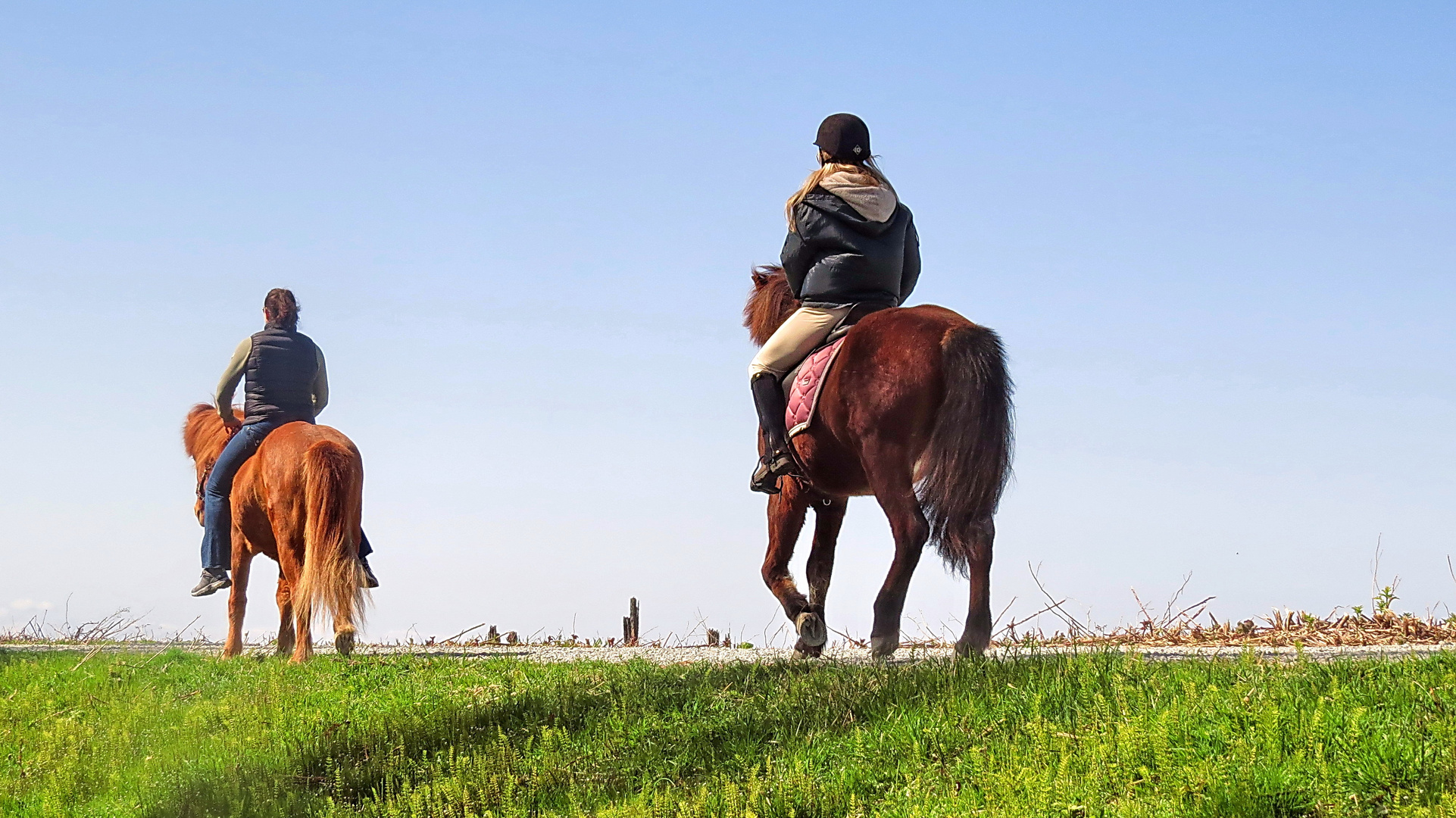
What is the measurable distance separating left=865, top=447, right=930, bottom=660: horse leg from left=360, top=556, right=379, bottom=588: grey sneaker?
177 inches

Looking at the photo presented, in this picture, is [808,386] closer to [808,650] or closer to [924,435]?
[924,435]

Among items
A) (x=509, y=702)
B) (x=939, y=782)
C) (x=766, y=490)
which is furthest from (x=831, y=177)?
(x=939, y=782)

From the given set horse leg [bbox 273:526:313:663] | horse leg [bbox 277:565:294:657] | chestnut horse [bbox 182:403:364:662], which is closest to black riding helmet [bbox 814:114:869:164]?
chestnut horse [bbox 182:403:364:662]

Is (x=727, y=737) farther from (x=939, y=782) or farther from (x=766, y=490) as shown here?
(x=766, y=490)

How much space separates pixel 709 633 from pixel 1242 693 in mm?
6522

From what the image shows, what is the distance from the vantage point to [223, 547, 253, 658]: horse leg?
34.9 feet

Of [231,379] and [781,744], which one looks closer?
[781,744]

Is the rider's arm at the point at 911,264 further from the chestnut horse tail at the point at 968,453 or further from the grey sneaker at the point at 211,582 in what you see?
the grey sneaker at the point at 211,582

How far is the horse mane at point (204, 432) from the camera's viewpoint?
11.4 metres

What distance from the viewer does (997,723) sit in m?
4.95

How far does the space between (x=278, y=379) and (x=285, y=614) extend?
6.51ft

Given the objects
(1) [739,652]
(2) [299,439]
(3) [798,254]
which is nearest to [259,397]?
(2) [299,439]

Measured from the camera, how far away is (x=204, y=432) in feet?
38.2

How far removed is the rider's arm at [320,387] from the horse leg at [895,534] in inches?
237
